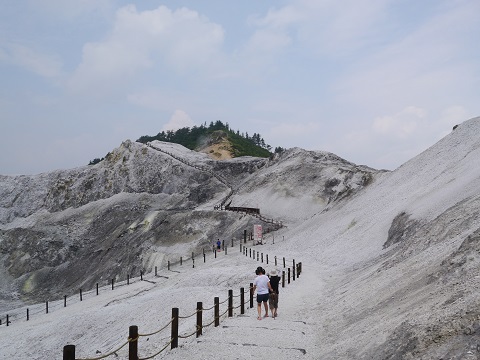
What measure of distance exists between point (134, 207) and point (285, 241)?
108 feet

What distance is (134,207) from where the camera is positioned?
70.4 meters

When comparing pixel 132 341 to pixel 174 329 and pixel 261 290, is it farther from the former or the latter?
pixel 261 290

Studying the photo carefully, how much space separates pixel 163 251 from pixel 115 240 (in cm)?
1174

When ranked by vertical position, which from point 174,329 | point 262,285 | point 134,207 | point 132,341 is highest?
point 134,207

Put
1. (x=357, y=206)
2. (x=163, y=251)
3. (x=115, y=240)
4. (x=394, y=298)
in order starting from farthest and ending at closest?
(x=115, y=240), (x=163, y=251), (x=357, y=206), (x=394, y=298)

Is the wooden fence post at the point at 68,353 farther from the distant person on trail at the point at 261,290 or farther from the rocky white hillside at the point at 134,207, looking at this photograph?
the rocky white hillside at the point at 134,207

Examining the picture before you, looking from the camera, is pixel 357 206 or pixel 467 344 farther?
pixel 357 206

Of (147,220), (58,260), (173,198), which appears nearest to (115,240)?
(147,220)

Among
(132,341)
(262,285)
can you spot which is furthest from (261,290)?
(132,341)

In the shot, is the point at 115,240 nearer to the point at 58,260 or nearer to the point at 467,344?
the point at 58,260

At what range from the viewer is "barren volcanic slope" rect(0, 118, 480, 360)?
37.1 feet

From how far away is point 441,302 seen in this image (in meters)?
10.1

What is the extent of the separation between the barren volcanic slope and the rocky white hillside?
27 centimetres

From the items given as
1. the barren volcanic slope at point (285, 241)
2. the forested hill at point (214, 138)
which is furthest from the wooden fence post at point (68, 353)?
the forested hill at point (214, 138)
